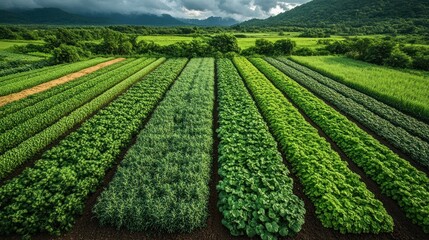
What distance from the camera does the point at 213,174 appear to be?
10508 millimetres

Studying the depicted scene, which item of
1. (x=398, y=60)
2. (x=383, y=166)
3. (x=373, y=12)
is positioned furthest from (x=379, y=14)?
(x=383, y=166)

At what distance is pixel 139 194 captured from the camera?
27.6ft

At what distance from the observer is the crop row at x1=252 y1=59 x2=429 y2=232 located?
27.6ft

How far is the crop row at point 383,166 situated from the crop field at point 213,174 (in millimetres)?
52

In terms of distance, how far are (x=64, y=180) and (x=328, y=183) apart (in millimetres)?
11134

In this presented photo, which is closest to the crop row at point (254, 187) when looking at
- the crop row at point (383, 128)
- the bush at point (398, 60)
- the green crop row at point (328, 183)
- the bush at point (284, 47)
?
the green crop row at point (328, 183)

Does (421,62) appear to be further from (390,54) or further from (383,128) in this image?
(383,128)

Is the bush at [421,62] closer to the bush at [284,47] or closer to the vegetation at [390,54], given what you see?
the vegetation at [390,54]

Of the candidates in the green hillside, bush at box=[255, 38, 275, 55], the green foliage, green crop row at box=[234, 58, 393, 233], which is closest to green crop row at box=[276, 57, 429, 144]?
green crop row at box=[234, 58, 393, 233]

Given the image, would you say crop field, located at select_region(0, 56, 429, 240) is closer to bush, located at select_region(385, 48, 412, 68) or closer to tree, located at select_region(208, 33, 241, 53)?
bush, located at select_region(385, 48, 412, 68)

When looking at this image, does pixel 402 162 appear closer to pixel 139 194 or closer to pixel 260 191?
pixel 260 191

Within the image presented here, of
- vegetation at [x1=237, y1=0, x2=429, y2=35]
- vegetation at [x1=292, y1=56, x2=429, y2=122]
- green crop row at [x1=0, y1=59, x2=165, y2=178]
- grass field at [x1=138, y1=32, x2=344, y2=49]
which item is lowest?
green crop row at [x1=0, y1=59, x2=165, y2=178]

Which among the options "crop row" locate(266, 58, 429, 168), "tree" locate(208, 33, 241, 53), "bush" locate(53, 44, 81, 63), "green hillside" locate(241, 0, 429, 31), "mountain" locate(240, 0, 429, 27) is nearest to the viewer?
"crop row" locate(266, 58, 429, 168)

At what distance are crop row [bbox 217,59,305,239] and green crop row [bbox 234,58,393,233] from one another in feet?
2.98
